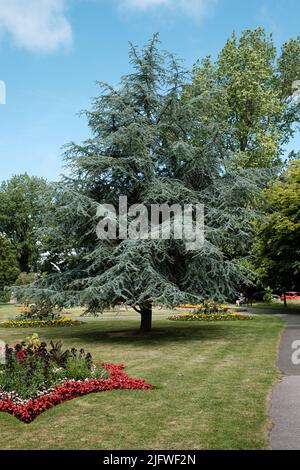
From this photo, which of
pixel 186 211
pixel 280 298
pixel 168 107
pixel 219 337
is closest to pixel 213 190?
pixel 186 211

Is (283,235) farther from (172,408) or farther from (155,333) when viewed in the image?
(172,408)

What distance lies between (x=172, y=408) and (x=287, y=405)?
189cm

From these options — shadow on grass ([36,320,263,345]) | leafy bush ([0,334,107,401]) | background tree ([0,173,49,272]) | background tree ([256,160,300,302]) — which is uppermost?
background tree ([0,173,49,272])

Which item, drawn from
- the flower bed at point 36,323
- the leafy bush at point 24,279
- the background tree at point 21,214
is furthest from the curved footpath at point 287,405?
the background tree at point 21,214

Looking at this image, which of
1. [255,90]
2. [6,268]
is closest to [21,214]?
[6,268]

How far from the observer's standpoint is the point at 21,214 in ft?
195

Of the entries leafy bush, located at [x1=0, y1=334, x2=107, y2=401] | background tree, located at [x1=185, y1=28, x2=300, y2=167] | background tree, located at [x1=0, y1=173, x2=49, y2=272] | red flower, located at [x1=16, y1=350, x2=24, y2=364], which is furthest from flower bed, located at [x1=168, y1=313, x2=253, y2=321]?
background tree, located at [x1=0, y1=173, x2=49, y2=272]

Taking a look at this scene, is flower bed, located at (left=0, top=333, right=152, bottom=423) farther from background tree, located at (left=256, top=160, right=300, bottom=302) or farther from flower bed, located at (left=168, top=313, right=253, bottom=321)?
background tree, located at (left=256, top=160, right=300, bottom=302)

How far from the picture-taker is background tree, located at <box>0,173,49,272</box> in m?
59.4

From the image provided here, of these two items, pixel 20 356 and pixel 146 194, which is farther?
pixel 146 194

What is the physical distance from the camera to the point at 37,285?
1645 centimetres

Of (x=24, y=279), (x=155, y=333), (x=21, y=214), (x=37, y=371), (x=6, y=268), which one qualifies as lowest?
(x=155, y=333)

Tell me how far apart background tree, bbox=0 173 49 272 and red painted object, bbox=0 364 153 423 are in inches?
2029
